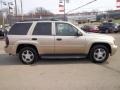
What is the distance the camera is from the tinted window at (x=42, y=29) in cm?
946

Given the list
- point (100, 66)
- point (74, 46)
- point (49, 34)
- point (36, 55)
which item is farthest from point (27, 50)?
point (100, 66)

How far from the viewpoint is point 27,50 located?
948cm

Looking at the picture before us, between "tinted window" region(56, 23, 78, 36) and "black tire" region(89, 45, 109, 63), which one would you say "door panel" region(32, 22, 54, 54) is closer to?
"tinted window" region(56, 23, 78, 36)

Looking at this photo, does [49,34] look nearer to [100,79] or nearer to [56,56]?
[56,56]

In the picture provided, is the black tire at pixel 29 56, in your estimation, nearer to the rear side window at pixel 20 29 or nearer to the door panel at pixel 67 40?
the rear side window at pixel 20 29

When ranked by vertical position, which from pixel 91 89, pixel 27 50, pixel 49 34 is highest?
pixel 49 34

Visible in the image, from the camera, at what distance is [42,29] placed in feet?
31.2

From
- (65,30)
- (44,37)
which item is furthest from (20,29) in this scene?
(65,30)

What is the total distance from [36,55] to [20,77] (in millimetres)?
2221

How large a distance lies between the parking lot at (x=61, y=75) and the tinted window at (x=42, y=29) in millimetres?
1250

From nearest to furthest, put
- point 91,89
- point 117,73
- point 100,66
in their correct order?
point 91,89, point 117,73, point 100,66

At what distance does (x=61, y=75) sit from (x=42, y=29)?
2645mm

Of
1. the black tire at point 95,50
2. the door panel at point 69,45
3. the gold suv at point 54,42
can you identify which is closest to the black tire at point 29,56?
the gold suv at point 54,42

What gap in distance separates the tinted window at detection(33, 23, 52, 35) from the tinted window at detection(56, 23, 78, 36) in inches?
14.3
